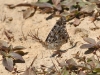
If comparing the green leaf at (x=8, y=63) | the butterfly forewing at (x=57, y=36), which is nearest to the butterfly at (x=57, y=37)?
the butterfly forewing at (x=57, y=36)

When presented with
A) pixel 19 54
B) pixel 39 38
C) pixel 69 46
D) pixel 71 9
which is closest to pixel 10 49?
pixel 19 54

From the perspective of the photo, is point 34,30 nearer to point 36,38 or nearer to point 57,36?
point 36,38

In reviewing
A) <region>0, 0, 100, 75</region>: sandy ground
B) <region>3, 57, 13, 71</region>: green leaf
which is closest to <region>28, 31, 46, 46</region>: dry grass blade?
<region>0, 0, 100, 75</region>: sandy ground

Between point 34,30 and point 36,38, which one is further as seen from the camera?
point 34,30

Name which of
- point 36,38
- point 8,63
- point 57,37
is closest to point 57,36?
point 57,37

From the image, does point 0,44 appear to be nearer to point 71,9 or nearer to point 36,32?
point 36,32

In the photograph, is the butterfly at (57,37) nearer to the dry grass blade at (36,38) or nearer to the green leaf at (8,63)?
the dry grass blade at (36,38)
